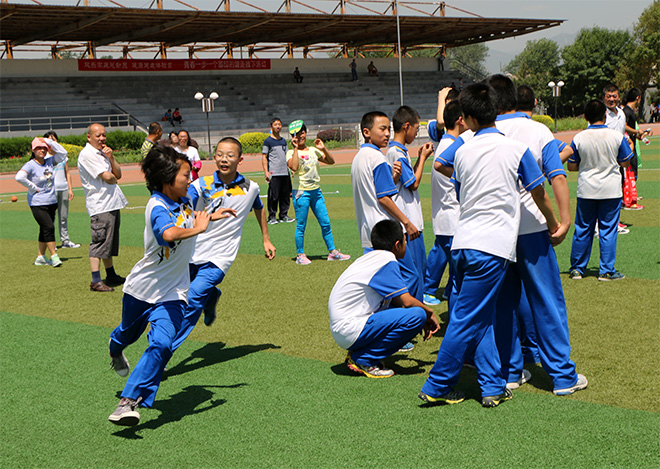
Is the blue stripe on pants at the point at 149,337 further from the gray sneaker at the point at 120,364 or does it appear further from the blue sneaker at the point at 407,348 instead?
the blue sneaker at the point at 407,348

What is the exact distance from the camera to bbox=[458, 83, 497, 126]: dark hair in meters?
4.41

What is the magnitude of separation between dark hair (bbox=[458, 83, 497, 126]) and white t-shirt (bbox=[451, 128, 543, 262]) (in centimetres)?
10

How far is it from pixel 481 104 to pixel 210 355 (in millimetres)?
3210

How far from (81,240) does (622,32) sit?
7579 cm

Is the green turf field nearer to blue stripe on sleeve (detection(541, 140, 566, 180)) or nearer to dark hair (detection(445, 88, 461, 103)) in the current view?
blue stripe on sleeve (detection(541, 140, 566, 180))

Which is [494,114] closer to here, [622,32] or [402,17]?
[402,17]

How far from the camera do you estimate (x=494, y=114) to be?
4434mm

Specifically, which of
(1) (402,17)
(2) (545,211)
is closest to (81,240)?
(2) (545,211)

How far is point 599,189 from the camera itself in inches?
316

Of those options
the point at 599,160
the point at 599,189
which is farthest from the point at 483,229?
the point at 599,160

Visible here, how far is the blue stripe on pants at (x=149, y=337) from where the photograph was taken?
174 inches

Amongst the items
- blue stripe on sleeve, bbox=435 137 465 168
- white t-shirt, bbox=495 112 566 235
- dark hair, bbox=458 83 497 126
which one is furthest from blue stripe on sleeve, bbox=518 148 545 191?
blue stripe on sleeve, bbox=435 137 465 168

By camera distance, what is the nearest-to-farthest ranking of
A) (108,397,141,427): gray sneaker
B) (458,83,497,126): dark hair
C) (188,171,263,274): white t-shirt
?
(108,397,141,427): gray sneaker, (458,83,497,126): dark hair, (188,171,263,274): white t-shirt

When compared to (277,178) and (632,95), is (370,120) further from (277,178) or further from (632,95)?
(277,178)
